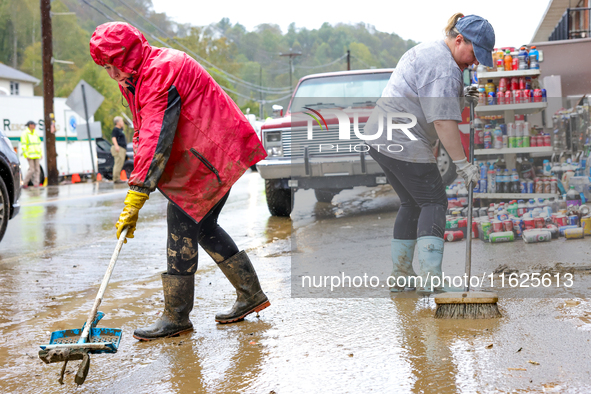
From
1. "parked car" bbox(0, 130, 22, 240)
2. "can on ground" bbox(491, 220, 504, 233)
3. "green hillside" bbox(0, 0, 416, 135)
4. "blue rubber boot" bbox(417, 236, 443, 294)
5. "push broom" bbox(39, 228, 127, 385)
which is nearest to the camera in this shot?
"push broom" bbox(39, 228, 127, 385)

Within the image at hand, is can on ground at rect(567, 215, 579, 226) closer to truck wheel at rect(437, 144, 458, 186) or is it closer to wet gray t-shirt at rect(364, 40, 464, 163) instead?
truck wheel at rect(437, 144, 458, 186)

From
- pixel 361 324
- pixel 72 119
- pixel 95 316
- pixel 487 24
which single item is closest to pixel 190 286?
pixel 95 316

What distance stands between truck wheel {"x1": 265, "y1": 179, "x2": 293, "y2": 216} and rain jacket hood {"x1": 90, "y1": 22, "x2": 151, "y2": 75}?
5152mm

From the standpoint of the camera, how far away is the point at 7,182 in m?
6.32

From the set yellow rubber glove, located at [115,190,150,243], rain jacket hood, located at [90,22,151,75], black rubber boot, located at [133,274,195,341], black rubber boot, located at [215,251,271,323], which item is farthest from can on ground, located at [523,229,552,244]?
rain jacket hood, located at [90,22,151,75]

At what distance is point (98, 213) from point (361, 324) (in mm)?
7425

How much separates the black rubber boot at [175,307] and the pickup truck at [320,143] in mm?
3409

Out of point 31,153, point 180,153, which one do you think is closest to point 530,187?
point 180,153

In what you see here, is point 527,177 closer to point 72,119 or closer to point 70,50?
point 72,119

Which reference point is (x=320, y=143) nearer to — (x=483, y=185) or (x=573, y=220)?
(x=483, y=185)

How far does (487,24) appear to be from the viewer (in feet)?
11.1

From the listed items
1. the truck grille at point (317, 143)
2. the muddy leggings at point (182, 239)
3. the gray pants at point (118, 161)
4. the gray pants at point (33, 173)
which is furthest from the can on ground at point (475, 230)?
the gray pants at point (33, 173)

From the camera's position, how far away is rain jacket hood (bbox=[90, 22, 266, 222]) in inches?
120

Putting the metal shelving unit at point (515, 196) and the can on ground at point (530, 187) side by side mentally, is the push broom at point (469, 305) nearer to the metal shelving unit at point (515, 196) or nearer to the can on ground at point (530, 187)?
the metal shelving unit at point (515, 196)
